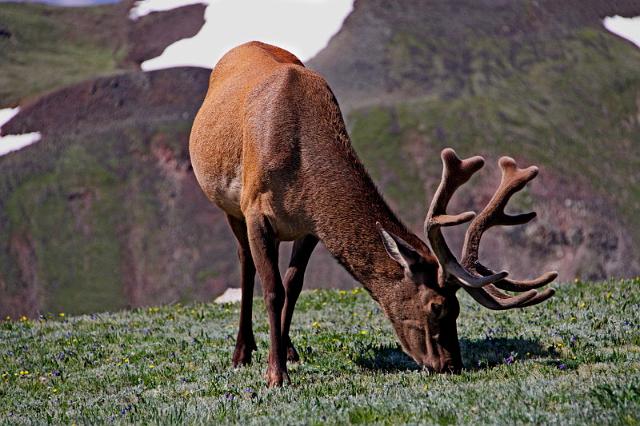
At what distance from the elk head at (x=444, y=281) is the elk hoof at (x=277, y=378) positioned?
4.24 ft

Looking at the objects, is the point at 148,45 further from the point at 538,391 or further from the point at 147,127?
the point at 538,391

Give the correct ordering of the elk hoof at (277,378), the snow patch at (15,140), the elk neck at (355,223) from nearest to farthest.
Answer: the elk neck at (355,223) → the elk hoof at (277,378) → the snow patch at (15,140)

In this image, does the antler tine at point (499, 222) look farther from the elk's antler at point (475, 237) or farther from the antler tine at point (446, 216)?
the antler tine at point (446, 216)

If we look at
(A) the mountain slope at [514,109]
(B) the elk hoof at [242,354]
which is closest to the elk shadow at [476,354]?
(B) the elk hoof at [242,354]

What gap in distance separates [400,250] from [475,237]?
812 millimetres

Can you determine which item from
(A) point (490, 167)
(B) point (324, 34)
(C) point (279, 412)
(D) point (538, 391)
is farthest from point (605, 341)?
(B) point (324, 34)

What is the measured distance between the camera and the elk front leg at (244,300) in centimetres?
1173

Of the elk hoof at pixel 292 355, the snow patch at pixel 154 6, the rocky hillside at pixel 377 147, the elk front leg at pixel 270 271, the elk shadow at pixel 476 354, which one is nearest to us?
the elk front leg at pixel 270 271

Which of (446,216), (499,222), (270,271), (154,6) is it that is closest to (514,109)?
(154,6)

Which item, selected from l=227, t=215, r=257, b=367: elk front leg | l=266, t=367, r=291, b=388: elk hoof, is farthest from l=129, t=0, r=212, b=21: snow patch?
l=266, t=367, r=291, b=388: elk hoof

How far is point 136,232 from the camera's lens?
4700 centimetres

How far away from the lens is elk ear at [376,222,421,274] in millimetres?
9430

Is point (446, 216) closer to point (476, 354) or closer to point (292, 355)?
point (476, 354)

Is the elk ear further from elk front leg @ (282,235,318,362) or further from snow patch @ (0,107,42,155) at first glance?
snow patch @ (0,107,42,155)
